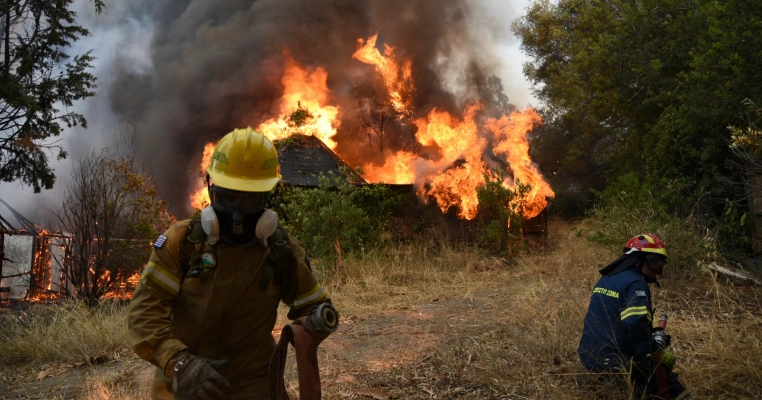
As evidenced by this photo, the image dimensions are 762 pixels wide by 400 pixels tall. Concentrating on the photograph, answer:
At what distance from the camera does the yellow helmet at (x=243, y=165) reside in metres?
2.73

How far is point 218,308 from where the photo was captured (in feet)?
8.73

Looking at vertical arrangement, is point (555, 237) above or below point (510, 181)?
below

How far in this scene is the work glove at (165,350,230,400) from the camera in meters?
2.33

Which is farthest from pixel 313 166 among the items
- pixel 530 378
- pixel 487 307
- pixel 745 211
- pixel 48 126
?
pixel 530 378

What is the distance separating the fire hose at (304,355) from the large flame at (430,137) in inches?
427

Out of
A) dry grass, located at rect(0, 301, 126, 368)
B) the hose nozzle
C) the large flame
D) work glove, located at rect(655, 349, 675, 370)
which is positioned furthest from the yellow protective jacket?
the large flame

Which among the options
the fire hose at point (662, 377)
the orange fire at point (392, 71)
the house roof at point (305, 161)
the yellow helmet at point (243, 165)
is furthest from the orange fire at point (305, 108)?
the yellow helmet at point (243, 165)

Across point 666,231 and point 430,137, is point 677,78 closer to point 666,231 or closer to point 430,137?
point 666,231

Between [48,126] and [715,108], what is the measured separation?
502 inches

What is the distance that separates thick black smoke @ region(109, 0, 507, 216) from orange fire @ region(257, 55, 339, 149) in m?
0.32

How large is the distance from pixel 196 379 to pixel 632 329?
9.93ft

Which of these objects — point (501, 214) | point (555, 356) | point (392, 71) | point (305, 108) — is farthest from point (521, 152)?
point (555, 356)

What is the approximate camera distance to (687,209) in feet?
34.1

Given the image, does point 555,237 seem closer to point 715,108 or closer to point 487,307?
point 715,108
